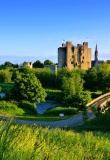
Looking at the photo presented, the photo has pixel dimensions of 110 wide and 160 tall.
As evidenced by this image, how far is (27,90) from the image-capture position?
159ft

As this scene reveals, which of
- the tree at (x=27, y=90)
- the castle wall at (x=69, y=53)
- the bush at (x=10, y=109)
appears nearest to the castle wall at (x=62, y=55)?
the castle wall at (x=69, y=53)

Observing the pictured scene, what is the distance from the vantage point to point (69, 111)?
41062mm

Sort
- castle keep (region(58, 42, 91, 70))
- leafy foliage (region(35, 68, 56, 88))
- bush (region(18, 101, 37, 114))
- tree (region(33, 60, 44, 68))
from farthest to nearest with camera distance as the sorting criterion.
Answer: tree (region(33, 60, 44, 68)), castle keep (region(58, 42, 91, 70)), leafy foliage (region(35, 68, 56, 88)), bush (region(18, 101, 37, 114))

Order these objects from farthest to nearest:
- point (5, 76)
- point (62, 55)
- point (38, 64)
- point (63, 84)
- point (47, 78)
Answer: point (38, 64)
point (62, 55)
point (5, 76)
point (47, 78)
point (63, 84)

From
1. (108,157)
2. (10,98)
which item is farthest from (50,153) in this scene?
(10,98)

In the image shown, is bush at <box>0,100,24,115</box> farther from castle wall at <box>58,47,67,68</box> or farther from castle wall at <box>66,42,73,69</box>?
castle wall at <box>58,47,67,68</box>

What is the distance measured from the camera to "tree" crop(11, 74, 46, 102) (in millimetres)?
47781

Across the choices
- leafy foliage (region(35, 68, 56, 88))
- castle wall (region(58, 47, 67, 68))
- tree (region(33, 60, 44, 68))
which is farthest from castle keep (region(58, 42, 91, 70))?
tree (region(33, 60, 44, 68))

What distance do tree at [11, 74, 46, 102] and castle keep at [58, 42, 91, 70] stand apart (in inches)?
2276

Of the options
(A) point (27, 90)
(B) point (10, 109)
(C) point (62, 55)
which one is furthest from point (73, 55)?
(B) point (10, 109)

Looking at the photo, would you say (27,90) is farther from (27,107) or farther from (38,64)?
(38,64)

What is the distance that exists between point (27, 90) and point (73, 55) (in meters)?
62.6

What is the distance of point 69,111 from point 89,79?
41.6 metres

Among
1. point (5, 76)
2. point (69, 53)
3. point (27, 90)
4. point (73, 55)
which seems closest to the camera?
point (27, 90)
